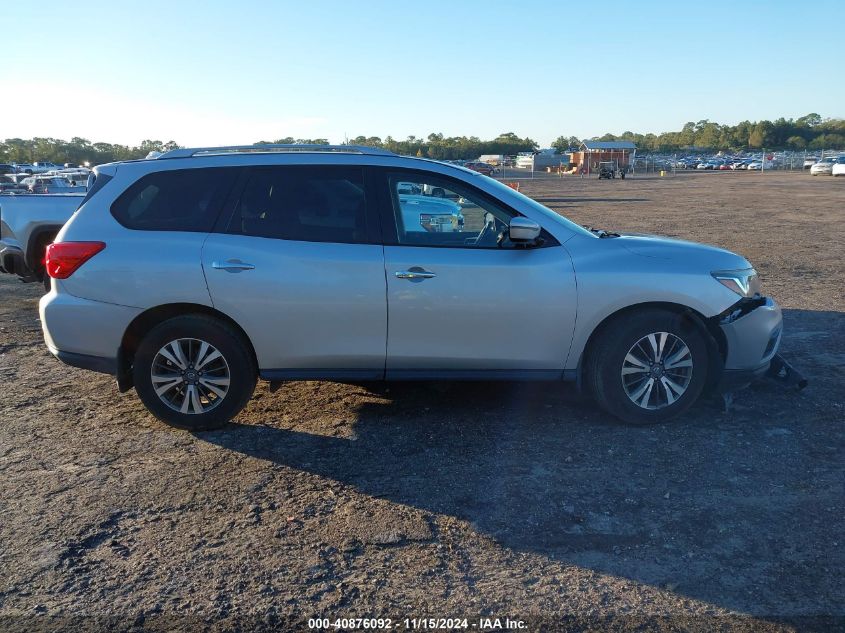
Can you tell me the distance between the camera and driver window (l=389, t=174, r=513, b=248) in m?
5.13

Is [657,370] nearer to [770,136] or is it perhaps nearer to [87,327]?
[87,327]

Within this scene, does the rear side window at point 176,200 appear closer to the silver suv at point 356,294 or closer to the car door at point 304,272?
the silver suv at point 356,294

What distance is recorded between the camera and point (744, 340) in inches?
204

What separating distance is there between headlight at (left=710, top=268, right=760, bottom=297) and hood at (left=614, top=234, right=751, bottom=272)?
4 cm

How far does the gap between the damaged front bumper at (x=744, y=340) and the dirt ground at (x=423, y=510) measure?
0.36m

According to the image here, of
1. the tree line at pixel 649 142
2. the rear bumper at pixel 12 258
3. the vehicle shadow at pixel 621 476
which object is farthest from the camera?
the tree line at pixel 649 142

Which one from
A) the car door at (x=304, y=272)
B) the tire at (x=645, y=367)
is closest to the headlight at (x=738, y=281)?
the tire at (x=645, y=367)

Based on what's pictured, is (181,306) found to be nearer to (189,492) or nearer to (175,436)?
(175,436)

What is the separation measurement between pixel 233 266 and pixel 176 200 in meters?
0.69

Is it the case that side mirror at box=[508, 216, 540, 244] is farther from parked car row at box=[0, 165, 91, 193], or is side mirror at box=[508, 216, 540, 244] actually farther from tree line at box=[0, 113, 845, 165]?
tree line at box=[0, 113, 845, 165]

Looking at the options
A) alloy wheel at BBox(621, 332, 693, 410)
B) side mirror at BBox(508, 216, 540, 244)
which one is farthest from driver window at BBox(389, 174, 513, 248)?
alloy wheel at BBox(621, 332, 693, 410)

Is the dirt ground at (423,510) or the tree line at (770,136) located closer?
the dirt ground at (423,510)

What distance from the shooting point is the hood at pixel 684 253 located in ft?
17.0

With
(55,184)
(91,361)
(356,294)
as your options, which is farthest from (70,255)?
(55,184)
